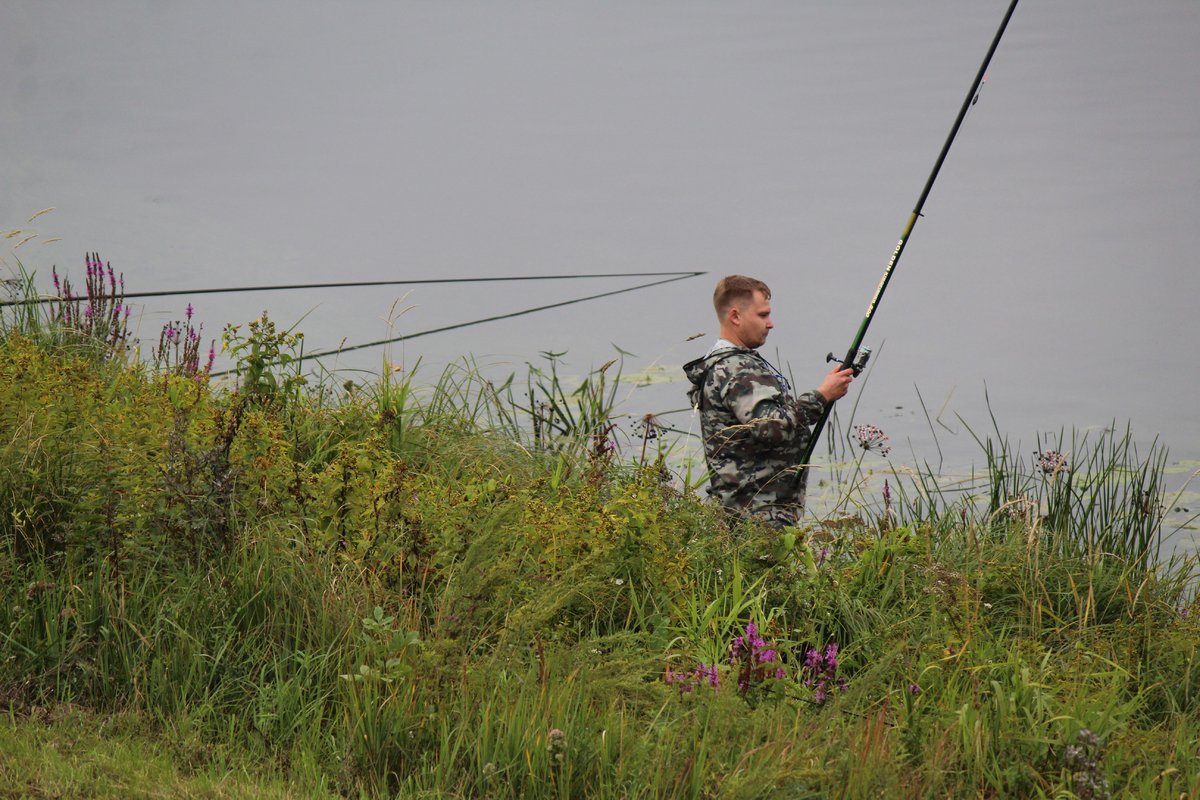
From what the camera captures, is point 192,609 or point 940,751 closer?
point 940,751

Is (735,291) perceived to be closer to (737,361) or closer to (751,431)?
(737,361)

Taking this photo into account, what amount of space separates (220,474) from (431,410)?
194cm

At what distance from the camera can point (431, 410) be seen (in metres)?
6.07

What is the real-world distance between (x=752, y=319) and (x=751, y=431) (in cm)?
51

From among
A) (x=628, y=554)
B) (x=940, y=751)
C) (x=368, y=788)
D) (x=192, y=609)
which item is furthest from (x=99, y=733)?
(x=940, y=751)

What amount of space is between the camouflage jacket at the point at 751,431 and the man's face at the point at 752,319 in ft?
0.26

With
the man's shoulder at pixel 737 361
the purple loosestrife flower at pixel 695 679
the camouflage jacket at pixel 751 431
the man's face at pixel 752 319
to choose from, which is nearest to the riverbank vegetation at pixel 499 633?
the purple loosestrife flower at pixel 695 679

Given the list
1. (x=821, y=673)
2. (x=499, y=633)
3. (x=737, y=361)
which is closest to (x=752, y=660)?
(x=821, y=673)

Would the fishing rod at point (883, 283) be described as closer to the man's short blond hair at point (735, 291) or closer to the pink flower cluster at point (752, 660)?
the man's short blond hair at point (735, 291)

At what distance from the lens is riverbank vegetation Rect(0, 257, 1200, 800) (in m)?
3.28

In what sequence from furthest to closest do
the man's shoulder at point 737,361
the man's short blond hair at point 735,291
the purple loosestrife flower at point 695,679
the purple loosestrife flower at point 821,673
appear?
the man's short blond hair at point 735,291
the man's shoulder at point 737,361
the purple loosestrife flower at point 821,673
the purple loosestrife flower at point 695,679

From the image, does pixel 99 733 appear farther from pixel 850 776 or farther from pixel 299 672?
pixel 850 776

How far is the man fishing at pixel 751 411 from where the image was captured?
16.9ft

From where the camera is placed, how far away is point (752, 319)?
17.6 feet
